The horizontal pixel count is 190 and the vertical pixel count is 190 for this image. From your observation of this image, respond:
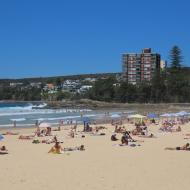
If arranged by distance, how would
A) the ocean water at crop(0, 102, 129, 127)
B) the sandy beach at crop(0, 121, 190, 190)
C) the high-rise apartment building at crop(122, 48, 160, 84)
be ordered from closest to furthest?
the sandy beach at crop(0, 121, 190, 190), the ocean water at crop(0, 102, 129, 127), the high-rise apartment building at crop(122, 48, 160, 84)

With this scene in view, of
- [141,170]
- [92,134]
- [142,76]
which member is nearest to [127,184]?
[141,170]

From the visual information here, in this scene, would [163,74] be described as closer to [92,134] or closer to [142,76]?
[142,76]

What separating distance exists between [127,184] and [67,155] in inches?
243

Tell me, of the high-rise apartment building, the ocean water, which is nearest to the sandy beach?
the ocean water

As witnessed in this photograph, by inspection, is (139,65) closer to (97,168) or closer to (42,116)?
(42,116)

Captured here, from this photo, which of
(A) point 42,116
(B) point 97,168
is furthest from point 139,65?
(B) point 97,168

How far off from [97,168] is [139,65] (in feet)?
462

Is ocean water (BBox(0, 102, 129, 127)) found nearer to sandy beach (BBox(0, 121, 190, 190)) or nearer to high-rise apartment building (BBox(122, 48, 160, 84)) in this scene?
sandy beach (BBox(0, 121, 190, 190))

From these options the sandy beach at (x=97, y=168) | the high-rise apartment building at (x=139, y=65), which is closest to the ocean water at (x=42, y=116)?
the sandy beach at (x=97, y=168)

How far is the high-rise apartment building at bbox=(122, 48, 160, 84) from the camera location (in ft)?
497

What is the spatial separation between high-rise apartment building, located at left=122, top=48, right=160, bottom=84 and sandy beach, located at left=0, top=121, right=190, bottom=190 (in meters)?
131

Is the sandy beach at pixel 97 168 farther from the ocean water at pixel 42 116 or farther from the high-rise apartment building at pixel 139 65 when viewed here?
the high-rise apartment building at pixel 139 65

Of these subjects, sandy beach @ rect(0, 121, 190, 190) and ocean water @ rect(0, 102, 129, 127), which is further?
ocean water @ rect(0, 102, 129, 127)

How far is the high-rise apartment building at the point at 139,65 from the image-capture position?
151 metres
